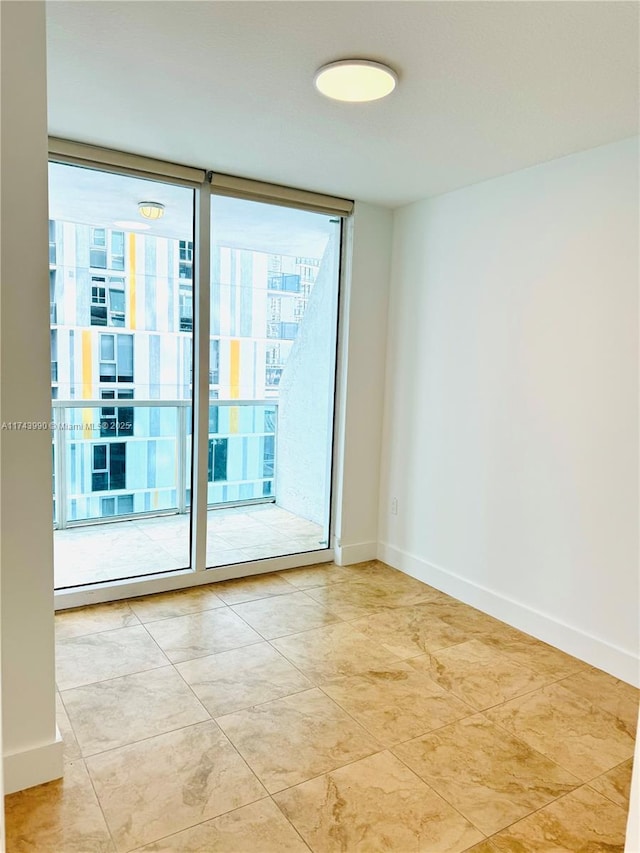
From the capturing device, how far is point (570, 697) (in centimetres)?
258

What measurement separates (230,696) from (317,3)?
253 centimetres

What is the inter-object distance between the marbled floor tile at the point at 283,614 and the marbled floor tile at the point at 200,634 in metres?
0.07

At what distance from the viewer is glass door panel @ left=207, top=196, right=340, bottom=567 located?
378 cm

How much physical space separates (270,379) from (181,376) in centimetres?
64

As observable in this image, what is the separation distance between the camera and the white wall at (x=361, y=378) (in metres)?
3.96

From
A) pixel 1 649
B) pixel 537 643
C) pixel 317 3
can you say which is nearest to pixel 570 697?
pixel 537 643

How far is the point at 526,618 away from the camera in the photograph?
3.18 m

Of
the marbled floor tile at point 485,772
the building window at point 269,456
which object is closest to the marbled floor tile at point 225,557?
the building window at point 269,456

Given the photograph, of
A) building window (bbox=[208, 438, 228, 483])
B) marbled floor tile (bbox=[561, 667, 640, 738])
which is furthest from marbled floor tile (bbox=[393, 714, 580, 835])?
building window (bbox=[208, 438, 228, 483])

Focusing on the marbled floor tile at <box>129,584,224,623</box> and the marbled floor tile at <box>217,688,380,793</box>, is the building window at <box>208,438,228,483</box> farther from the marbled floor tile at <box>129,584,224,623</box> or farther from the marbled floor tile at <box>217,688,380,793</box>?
the marbled floor tile at <box>217,688,380,793</box>

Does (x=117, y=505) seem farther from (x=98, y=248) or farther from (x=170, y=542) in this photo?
(x=98, y=248)

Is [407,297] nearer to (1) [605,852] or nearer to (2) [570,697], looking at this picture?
(2) [570,697]

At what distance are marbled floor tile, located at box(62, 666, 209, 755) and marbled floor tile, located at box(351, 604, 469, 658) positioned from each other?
103 cm

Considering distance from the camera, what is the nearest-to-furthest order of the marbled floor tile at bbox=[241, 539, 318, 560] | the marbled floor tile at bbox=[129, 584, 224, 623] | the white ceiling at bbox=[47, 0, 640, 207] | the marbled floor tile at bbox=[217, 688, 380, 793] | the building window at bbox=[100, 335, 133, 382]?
the white ceiling at bbox=[47, 0, 640, 207] → the marbled floor tile at bbox=[217, 688, 380, 793] → the marbled floor tile at bbox=[129, 584, 224, 623] → the building window at bbox=[100, 335, 133, 382] → the marbled floor tile at bbox=[241, 539, 318, 560]
